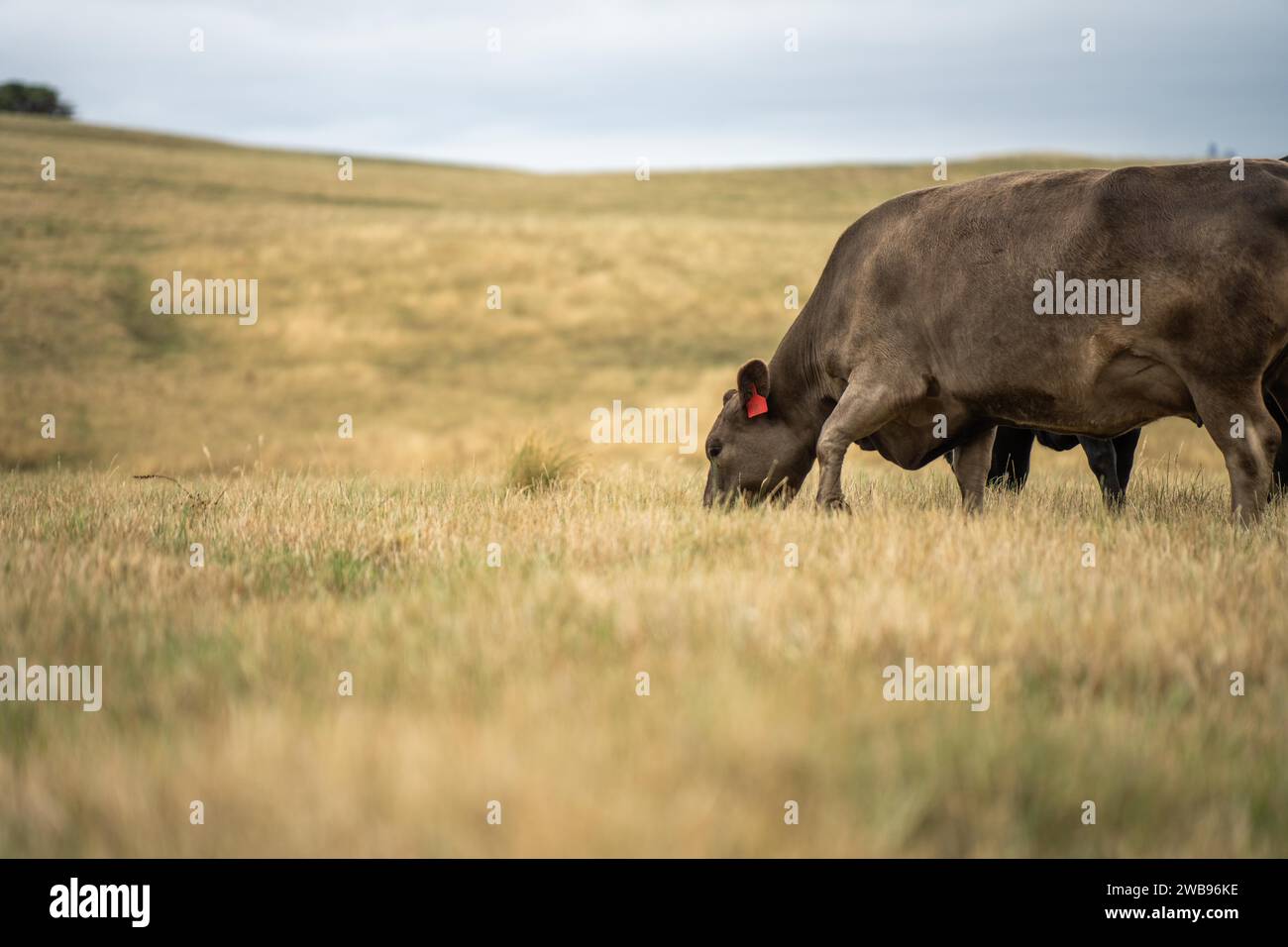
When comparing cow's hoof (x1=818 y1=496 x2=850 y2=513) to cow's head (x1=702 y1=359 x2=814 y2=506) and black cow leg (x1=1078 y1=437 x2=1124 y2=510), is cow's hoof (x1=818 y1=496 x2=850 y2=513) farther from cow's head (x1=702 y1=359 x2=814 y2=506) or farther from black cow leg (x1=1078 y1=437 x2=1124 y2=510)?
black cow leg (x1=1078 y1=437 x2=1124 y2=510)

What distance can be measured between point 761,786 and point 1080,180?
4.76 m

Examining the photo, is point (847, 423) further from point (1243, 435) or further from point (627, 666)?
point (627, 666)

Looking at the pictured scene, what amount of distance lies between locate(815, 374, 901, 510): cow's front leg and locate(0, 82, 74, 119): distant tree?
78006mm

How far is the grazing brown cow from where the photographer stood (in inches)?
213

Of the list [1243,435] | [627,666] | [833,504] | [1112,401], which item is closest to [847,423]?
[833,504]

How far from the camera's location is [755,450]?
24.2ft

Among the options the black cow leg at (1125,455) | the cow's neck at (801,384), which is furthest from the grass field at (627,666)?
the cow's neck at (801,384)

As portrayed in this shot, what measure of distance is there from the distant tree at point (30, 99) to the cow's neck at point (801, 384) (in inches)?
3036

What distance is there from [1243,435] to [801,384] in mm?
2809

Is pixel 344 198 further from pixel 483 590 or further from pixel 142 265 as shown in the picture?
pixel 483 590

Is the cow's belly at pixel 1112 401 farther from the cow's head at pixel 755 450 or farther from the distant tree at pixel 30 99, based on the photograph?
the distant tree at pixel 30 99

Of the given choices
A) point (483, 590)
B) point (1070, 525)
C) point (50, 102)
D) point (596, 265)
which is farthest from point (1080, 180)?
point (50, 102)

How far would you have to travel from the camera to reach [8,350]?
23.0 metres
